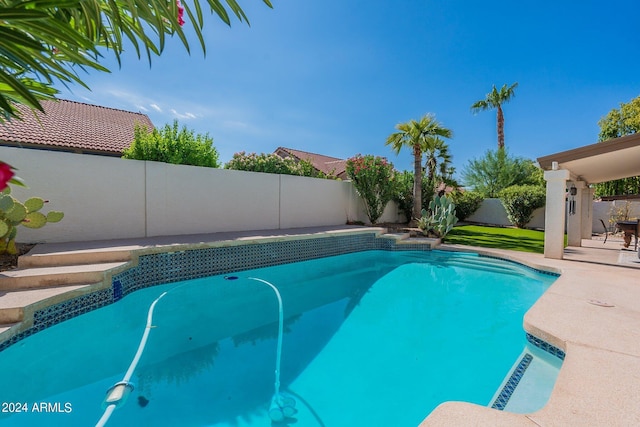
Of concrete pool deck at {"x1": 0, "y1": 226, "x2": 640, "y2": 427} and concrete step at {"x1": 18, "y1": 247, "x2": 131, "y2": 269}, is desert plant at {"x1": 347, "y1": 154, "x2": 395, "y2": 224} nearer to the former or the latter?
concrete pool deck at {"x1": 0, "y1": 226, "x2": 640, "y2": 427}

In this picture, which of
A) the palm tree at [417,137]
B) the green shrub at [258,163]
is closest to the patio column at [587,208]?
the palm tree at [417,137]

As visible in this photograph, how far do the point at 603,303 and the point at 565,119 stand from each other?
25.6 m

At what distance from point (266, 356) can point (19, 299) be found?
143 inches

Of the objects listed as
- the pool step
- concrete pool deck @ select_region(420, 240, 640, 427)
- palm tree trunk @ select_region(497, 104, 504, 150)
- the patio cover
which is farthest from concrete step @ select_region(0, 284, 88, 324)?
palm tree trunk @ select_region(497, 104, 504, 150)

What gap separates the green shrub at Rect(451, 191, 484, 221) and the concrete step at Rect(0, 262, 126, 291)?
21715mm

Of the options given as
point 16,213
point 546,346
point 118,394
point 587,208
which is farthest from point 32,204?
point 587,208

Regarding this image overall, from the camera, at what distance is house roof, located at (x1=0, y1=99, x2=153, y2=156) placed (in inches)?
447

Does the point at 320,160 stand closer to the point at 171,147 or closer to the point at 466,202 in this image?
the point at 466,202

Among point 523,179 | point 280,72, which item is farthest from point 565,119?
point 280,72

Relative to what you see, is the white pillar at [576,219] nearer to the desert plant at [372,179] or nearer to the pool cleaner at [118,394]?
the desert plant at [372,179]

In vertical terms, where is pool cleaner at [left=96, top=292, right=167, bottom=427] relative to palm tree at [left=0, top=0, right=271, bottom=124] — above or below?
below

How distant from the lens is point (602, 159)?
8.01 meters

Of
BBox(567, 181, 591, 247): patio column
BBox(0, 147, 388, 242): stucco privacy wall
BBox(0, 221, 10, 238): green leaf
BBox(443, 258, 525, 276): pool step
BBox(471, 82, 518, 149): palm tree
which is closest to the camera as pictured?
BBox(0, 221, 10, 238): green leaf

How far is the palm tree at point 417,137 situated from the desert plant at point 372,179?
234 centimetres
